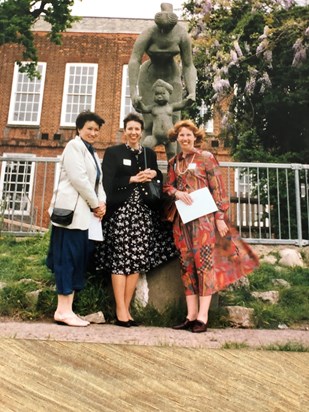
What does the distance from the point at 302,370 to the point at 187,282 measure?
1.63 meters

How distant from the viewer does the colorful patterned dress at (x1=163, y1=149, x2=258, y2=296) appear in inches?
117

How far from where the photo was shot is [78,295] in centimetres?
328

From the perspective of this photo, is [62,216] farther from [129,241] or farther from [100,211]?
[129,241]

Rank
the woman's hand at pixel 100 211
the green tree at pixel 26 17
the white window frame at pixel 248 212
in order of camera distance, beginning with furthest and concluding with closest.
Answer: the green tree at pixel 26 17 < the white window frame at pixel 248 212 < the woman's hand at pixel 100 211

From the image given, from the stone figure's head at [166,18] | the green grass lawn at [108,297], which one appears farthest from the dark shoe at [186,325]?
the stone figure's head at [166,18]

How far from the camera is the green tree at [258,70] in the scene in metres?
9.48

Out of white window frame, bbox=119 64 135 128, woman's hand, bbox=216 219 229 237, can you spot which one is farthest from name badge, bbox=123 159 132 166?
white window frame, bbox=119 64 135 128

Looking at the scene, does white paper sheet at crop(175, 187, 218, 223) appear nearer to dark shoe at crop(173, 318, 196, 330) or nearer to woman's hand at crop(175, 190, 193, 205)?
woman's hand at crop(175, 190, 193, 205)

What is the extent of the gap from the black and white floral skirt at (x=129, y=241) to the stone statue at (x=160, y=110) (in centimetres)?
117

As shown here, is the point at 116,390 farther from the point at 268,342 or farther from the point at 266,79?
the point at 266,79

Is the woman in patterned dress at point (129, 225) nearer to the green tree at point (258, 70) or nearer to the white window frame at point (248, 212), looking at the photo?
the white window frame at point (248, 212)

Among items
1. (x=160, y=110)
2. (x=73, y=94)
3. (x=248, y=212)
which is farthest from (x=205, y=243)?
(x=73, y=94)

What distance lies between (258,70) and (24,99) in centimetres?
1213

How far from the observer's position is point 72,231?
287 centimetres
